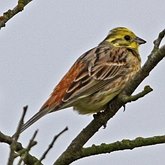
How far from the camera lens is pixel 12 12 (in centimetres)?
438

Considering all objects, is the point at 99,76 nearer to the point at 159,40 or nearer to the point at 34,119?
the point at 34,119

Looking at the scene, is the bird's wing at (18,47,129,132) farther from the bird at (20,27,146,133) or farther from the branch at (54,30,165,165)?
the branch at (54,30,165,165)

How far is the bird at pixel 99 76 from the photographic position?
5879 millimetres

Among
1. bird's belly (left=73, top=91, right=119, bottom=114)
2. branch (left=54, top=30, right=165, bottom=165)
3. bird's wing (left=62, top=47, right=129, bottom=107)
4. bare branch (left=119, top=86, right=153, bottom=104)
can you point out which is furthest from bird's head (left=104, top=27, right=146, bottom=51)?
bare branch (left=119, top=86, right=153, bottom=104)

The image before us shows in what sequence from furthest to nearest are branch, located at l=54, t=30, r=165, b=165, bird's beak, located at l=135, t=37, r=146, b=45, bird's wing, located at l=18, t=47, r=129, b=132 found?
1. bird's beak, located at l=135, t=37, r=146, b=45
2. bird's wing, located at l=18, t=47, r=129, b=132
3. branch, located at l=54, t=30, r=165, b=165

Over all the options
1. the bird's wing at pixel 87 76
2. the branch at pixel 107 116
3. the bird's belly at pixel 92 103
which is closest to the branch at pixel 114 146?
the branch at pixel 107 116

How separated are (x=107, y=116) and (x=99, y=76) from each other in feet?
4.56

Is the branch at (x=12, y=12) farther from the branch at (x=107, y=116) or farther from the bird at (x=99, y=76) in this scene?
the bird at (x=99, y=76)

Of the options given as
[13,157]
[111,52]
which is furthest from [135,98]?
[111,52]

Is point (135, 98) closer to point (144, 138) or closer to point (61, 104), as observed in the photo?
point (144, 138)

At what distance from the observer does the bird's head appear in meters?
7.30

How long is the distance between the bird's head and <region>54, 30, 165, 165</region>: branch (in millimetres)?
2232

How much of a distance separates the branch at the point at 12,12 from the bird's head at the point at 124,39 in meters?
3.07

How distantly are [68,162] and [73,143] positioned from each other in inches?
11.4
